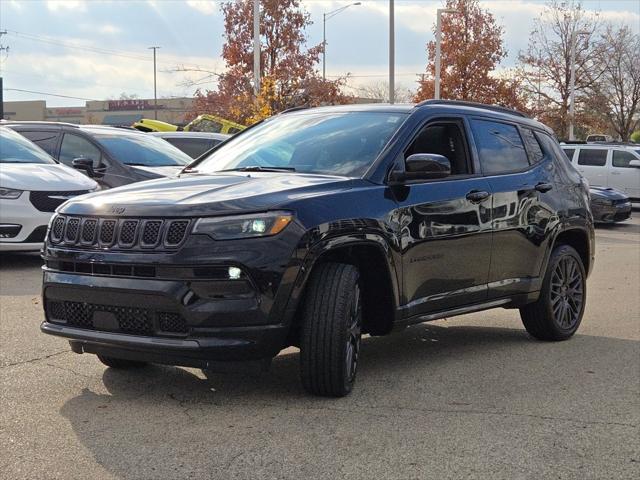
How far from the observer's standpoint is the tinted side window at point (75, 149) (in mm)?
11933

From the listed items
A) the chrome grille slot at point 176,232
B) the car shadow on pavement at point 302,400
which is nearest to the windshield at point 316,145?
the chrome grille slot at point 176,232

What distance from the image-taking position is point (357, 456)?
3910 millimetres

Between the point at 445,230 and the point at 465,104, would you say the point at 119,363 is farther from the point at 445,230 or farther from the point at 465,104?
the point at 465,104

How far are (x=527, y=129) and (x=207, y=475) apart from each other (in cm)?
448

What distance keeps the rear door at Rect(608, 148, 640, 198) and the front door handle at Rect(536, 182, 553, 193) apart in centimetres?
1885

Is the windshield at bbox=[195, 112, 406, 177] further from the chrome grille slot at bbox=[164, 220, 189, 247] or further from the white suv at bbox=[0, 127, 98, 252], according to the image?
the white suv at bbox=[0, 127, 98, 252]

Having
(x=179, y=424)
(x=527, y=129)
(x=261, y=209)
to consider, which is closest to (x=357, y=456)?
(x=179, y=424)

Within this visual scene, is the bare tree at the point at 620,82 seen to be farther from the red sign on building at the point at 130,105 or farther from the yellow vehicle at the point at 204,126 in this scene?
the red sign on building at the point at 130,105

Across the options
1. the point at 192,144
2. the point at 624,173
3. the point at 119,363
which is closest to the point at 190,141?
the point at 192,144

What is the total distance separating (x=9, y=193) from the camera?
983 centimetres

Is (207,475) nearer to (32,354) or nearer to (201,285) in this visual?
(201,285)

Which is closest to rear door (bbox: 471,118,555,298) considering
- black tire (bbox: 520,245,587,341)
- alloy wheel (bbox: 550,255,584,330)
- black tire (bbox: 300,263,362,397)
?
black tire (bbox: 520,245,587,341)

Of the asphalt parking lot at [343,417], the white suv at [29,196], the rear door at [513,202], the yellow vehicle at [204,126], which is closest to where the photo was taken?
the asphalt parking lot at [343,417]

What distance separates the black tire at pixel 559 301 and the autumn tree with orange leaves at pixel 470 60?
92.4 ft
